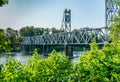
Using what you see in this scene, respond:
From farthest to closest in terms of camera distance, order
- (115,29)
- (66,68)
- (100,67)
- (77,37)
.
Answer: (77,37), (115,29), (66,68), (100,67)

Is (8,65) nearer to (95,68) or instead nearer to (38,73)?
(38,73)

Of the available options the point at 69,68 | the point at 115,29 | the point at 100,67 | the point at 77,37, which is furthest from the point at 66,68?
the point at 77,37

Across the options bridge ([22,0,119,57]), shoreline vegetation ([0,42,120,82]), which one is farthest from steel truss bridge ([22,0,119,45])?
shoreline vegetation ([0,42,120,82])

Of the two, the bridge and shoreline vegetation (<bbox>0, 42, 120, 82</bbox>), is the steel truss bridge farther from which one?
shoreline vegetation (<bbox>0, 42, 120, 82</bbox>)

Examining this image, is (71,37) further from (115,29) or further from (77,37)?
(115,29)

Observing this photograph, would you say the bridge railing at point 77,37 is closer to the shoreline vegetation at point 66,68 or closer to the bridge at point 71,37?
the bridge at point 71,37

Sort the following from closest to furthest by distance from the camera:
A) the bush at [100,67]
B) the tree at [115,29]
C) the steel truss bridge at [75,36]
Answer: the bush at [100,67] → the tree at [115,29] → the steel truss bridge at [75,36]

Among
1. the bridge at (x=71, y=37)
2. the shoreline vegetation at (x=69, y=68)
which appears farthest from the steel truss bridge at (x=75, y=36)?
the shoreline vegetation at (x=69, y=68)

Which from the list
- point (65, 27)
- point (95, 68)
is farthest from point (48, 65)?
point (65, 27)

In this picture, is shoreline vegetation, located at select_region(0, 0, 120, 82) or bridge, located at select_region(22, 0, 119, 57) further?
bridge, located at select_region(22, 0, 119, 57)

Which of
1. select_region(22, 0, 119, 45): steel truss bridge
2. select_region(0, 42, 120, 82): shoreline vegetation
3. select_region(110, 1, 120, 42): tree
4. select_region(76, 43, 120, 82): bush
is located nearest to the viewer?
select_region(76, 43, 120, 82): bush

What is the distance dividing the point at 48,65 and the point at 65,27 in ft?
534

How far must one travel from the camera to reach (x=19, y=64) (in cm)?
2062

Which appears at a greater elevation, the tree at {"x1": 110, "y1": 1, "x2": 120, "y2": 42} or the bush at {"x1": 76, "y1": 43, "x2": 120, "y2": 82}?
the tree at {"x1": 110, "y1": 1, "x2": 120, "y2": 42}
